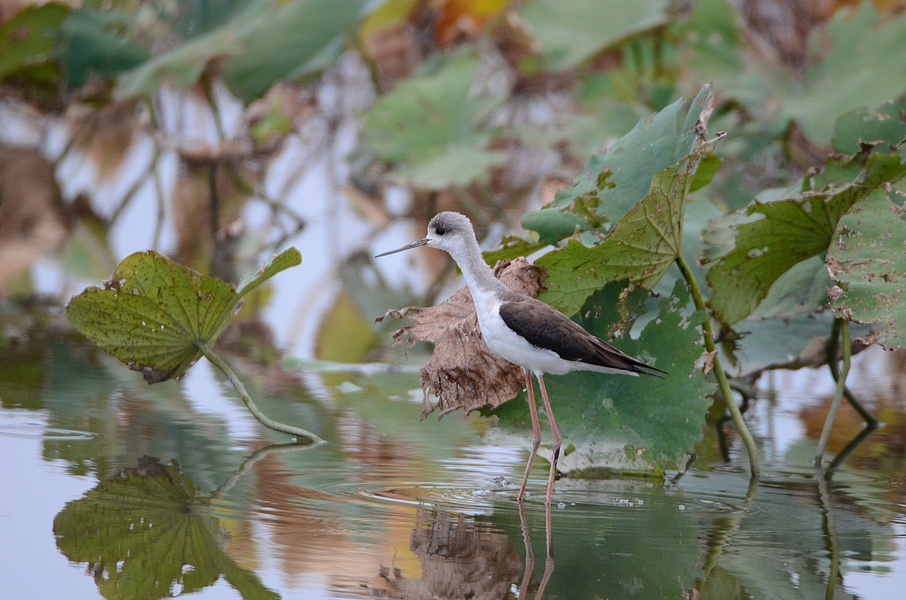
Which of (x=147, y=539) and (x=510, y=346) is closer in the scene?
(x=147, y=539)

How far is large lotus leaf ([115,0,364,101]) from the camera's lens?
7.08 meters

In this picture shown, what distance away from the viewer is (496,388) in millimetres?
3488

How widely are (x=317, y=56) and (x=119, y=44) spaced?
5.70 ft

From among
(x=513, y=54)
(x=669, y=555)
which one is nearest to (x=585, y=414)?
(x=669, y=555)

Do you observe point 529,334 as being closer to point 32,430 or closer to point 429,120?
point 32,430

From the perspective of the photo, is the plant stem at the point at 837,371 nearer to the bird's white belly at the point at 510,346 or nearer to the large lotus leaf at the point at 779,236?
the large lotus leaf at the point at 779,236

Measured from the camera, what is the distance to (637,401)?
3531mm

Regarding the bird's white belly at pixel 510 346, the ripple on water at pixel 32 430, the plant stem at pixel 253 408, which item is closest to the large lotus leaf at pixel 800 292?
the bird's white belly at pixel 510 346

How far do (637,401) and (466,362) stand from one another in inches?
20.6

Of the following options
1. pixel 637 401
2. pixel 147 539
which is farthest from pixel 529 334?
pixel 147 539

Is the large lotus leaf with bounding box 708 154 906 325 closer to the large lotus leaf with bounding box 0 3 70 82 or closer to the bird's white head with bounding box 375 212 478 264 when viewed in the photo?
the bird's white head with bounding box 375 212 478 264

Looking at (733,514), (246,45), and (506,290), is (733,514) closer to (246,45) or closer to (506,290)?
(506,290)

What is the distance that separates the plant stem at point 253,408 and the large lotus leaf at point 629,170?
92cm

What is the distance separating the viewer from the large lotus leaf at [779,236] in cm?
345
